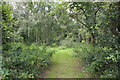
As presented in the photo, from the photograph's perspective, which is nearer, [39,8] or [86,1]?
[86,1]

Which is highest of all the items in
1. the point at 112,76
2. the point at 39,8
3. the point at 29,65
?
the point at 39,8

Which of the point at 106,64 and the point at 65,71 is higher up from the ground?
the point at 106,64

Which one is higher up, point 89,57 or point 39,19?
point 39,19

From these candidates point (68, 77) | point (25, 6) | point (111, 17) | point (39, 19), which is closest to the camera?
point (111, 17)


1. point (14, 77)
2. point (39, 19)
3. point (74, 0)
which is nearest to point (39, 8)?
point (39, 19)

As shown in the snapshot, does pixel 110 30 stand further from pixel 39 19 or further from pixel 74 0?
pixel 39 19

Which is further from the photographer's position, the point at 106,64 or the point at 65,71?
the point at 65,71

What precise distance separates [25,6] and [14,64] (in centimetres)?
781

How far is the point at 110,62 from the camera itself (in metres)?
2.21

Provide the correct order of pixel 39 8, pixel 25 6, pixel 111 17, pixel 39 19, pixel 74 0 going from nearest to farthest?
pixel 111 17
pixel 74 0
pixel 39 19
pixel 39 8
pixel 25 6

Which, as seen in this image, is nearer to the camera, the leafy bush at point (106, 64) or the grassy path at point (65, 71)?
the leafy bush at point (106, 64)

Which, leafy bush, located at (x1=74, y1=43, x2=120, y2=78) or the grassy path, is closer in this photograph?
leafy bush, located at (x1=74, y1=43, x2=120, y2=78)

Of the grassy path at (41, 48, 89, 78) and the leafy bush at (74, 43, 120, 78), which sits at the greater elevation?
the leafy bush at (74, 43, 120, 78)

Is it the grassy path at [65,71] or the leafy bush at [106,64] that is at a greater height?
the leafy bush at [106,64]
